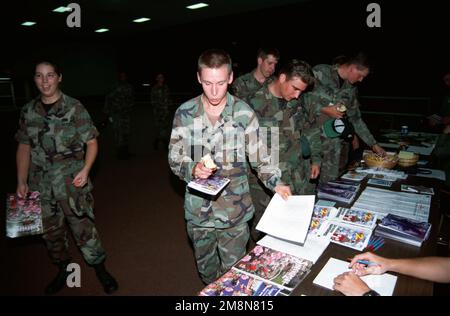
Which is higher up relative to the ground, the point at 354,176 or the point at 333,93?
the point at 333,93

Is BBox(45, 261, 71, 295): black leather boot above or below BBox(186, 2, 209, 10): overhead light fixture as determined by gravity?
below

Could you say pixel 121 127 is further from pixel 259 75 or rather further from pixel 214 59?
pixel 214 59

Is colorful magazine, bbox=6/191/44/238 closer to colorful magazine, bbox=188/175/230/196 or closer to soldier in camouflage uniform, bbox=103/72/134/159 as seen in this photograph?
colorful magazine, bbox=188/175/230/196

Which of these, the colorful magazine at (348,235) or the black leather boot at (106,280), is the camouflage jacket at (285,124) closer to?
the colorful magazine at (348,235)

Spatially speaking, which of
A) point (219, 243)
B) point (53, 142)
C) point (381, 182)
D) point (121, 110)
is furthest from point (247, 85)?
point (121, 110)

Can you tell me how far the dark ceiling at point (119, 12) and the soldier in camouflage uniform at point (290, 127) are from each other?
5.09m

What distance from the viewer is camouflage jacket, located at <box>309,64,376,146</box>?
117 inches

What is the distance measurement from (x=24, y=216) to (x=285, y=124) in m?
1.94

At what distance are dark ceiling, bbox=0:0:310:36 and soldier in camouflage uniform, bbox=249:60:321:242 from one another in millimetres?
5086

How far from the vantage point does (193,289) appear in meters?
2.34

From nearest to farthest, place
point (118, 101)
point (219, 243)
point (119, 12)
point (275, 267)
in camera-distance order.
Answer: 1. point (275, 267)
2. point (219, 243)
3. point (118, 101)
4. point (119, 12)

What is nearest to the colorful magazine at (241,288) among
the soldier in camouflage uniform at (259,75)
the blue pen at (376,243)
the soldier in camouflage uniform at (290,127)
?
the blue pen at (376,243)

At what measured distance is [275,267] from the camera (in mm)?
1276

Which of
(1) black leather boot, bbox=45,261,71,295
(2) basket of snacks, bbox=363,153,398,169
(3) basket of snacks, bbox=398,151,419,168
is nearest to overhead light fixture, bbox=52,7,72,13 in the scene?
(1) black leather boot, bbox=45,261,71,295
